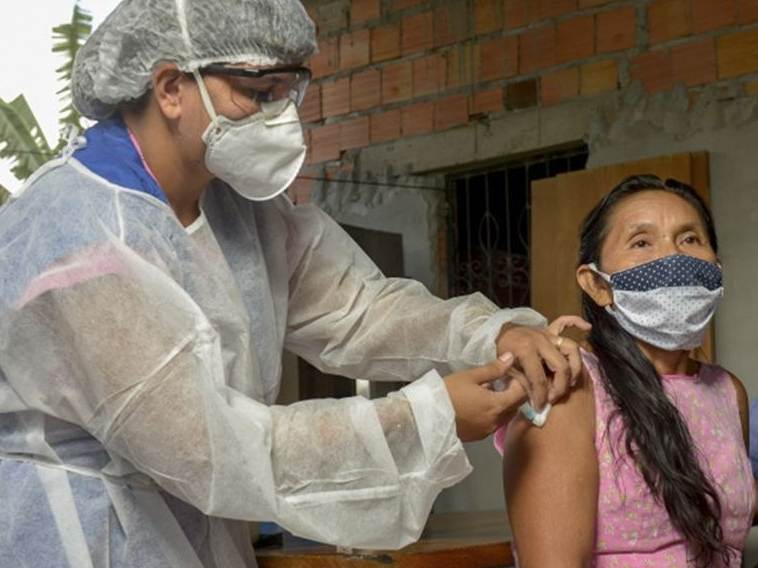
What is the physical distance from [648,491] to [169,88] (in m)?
1.02

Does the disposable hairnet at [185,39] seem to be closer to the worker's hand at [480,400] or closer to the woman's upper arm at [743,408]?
the worker's hand at [480,400]

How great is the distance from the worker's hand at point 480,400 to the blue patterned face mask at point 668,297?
60cm

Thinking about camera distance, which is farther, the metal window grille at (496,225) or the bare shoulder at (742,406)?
the metal window grille at (496,225)

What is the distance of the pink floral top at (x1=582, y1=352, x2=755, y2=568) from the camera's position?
2.24 m

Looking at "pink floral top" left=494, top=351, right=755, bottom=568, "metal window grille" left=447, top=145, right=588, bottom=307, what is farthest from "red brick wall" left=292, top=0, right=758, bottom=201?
"pink floral top" left=494, top=351, right=755, bottom=568

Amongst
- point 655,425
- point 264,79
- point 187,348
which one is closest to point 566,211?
point 655,425

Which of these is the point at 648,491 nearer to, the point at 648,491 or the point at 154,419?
the point at 648,491

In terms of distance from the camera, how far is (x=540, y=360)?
1.90 m

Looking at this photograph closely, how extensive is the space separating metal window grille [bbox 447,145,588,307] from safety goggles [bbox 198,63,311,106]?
2.88 metres

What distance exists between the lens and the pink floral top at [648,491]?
88.0 inches

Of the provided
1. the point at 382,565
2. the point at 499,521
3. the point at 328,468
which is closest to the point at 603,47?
the point at 499,521

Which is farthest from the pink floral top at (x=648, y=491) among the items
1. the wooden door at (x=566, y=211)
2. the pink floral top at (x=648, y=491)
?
the wooden door at (x=566, y=211)

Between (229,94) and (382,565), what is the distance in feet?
2.55

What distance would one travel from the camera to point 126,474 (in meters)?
1.88
